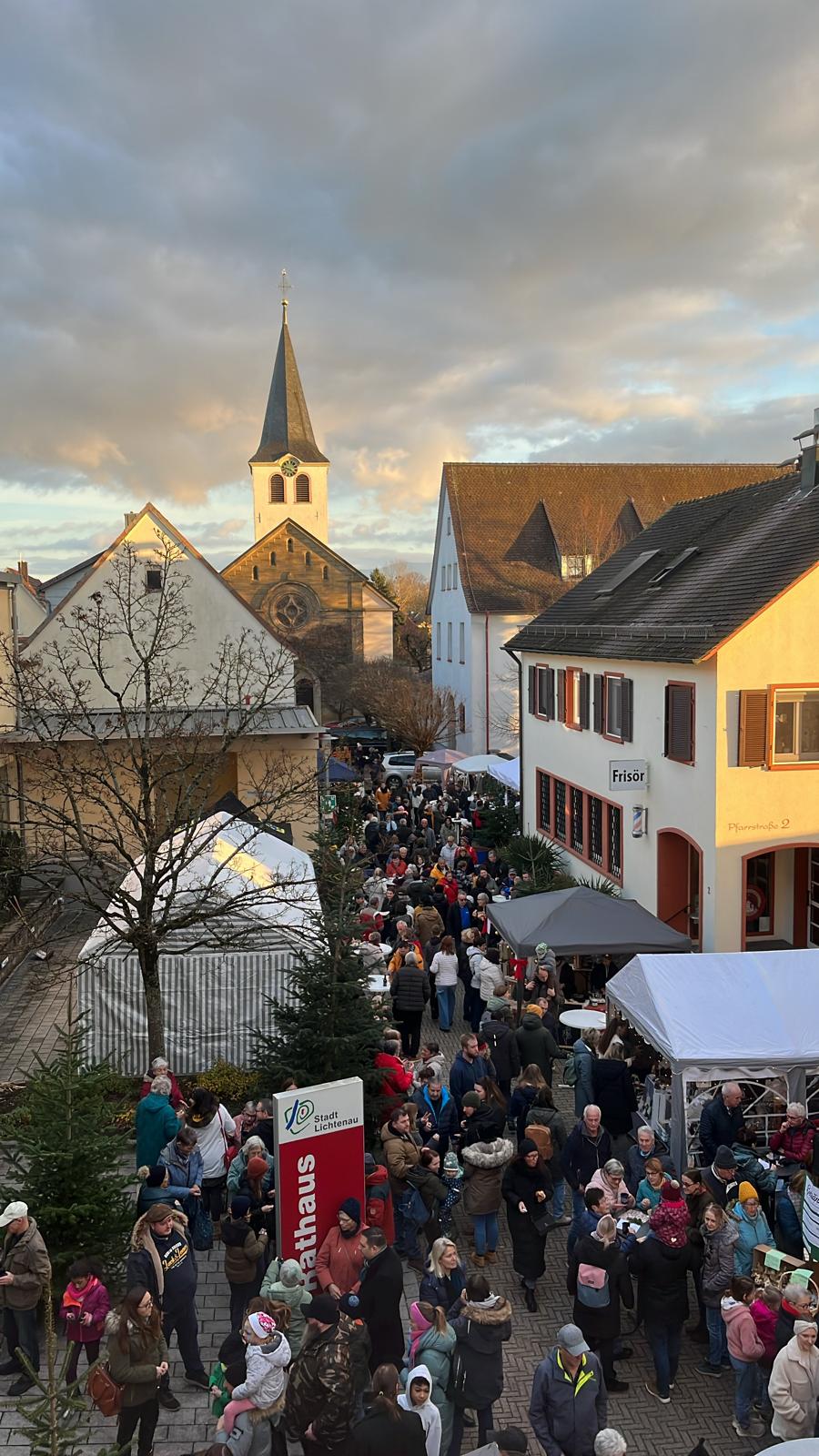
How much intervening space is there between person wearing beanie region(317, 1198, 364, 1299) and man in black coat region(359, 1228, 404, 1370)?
362 mm

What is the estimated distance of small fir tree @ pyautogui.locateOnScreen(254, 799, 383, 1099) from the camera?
1098 cm

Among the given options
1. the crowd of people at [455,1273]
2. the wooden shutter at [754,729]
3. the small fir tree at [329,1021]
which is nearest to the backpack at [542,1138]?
the crowd of people at [455,1273]

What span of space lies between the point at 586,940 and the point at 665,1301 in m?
7.51

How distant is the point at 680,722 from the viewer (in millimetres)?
17062

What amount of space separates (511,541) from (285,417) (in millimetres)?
33723

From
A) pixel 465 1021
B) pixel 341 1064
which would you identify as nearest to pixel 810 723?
pixel 465 1021

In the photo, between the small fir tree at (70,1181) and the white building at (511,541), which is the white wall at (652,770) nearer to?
the small fir tree at (70,1181)

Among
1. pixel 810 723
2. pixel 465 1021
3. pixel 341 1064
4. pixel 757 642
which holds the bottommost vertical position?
pixel 465 1021

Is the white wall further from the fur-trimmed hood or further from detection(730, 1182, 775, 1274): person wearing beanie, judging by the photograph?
detection(730, 1182, 775, 1274): person wearing beanie

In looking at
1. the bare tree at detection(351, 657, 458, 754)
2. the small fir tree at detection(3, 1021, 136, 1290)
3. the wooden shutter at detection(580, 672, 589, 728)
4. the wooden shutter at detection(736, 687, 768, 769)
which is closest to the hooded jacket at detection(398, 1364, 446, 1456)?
the small fir tree at detection(3, 1021, 136, 1290)

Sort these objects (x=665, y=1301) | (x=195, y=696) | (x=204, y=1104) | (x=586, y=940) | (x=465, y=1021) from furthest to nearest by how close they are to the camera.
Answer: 1. (x=195, y=696)
2. (x=465, y=1021)
3. (x=586, y=940)
4. (x=204, y=1104)
5. (x=665, y=1301)

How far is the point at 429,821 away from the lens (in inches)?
1082

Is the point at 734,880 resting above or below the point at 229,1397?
above

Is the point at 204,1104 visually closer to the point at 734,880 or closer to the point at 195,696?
the point at 734,880
